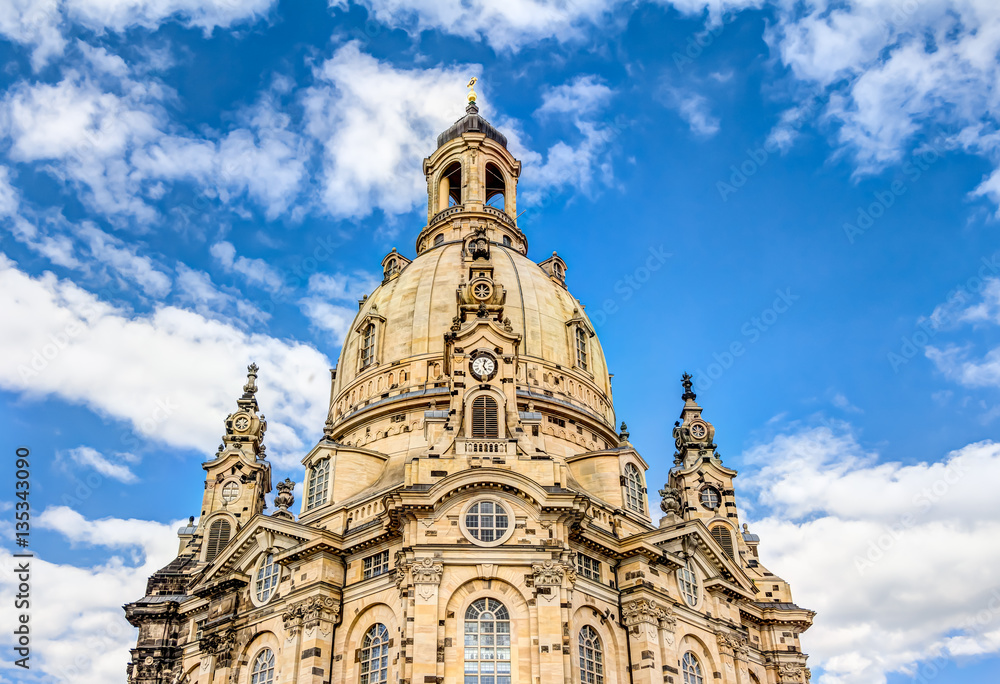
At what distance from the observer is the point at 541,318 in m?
63.2

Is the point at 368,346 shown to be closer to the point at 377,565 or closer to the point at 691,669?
the point at 377,565

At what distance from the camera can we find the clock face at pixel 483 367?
49719 mm

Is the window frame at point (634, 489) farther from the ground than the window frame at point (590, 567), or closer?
farther from the ground

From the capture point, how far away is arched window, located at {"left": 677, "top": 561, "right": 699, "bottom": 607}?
1996 inches

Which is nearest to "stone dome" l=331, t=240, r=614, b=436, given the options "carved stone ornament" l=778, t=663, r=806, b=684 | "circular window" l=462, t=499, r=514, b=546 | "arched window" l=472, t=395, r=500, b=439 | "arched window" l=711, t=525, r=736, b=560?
"arched window" l=472, t=395, r=500, b=439

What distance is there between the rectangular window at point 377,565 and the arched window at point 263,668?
23.7ft

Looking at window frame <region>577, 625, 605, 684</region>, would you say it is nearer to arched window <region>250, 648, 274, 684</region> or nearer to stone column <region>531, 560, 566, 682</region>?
stone column <region>531, 560, 566, 682</region>

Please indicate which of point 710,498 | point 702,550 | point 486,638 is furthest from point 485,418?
point 710,498

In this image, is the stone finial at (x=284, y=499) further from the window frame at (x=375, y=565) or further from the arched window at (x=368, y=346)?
the arched window at (x=368, y=346)

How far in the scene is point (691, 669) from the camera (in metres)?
48.8

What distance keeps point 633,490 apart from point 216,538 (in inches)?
1259

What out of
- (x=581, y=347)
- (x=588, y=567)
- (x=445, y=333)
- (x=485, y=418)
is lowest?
(x=588, y=567)

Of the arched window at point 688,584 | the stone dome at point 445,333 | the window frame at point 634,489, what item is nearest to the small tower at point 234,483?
the stone dome at point 445,333

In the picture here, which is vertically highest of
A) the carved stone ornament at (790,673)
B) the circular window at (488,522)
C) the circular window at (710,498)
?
the circular window at (710,498)
